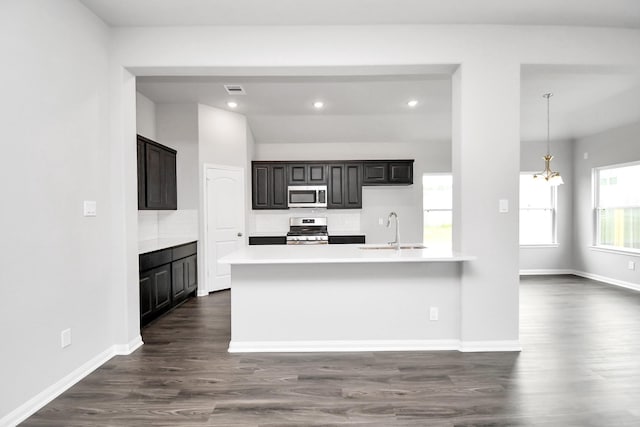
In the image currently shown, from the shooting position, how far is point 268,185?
256 inches

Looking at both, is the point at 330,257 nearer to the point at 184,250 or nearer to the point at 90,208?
the point at 90,208

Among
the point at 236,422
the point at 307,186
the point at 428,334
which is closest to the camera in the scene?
the point at 236,422

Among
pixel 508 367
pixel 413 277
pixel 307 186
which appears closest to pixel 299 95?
pixel 307 186

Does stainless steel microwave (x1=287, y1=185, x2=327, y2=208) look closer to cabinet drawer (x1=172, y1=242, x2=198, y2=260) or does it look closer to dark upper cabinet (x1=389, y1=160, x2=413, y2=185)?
dark upper cabinet (x1=389, y1=160, x2=413, y2=185)

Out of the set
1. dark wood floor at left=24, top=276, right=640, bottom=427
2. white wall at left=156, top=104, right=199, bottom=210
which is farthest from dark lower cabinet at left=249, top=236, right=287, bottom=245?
dark wood floor at left=24, top=276, right=640, bottom=427

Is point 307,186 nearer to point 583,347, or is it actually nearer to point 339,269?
point 339,269

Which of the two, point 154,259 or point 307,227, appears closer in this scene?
point 154,259

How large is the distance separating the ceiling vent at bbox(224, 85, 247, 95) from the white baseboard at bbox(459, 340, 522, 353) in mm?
4070

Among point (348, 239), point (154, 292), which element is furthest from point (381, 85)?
point (154, 292)

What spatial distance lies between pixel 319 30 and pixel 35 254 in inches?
111

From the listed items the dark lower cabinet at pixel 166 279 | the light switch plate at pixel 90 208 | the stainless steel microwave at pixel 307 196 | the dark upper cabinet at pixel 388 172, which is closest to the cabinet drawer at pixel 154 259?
the dark lower cabinet at pixel 166 279

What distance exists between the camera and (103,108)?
10.1 ft

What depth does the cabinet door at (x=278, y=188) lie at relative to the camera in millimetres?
6500

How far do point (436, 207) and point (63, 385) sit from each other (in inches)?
245
